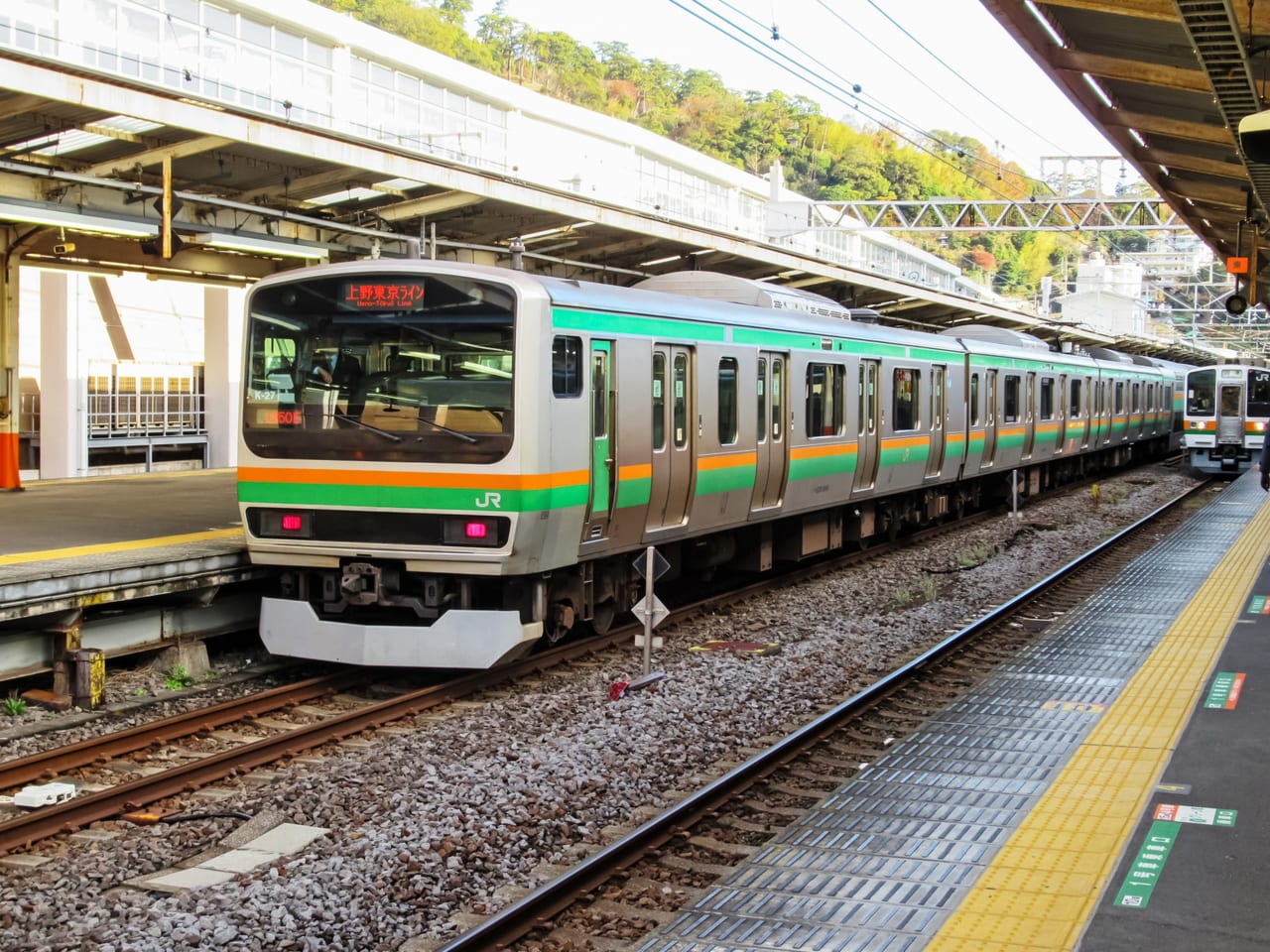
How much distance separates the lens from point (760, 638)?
10992 millimetres

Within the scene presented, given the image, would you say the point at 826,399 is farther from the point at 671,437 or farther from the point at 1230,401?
the point at 1230,401

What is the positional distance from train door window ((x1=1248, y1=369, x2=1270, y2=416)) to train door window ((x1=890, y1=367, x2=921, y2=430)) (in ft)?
51.5

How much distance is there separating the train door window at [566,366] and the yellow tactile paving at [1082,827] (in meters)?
4.02

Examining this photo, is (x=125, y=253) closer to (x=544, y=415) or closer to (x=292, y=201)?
(x=292, y=201)

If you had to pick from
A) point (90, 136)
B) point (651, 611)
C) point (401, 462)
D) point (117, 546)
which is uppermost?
point (90, 136)

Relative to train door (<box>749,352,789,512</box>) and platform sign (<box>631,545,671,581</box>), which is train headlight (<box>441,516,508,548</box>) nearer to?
platform sign (<box>631,545,671,581</box>)

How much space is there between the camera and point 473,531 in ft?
28.2

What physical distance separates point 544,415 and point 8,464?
8.75 meters

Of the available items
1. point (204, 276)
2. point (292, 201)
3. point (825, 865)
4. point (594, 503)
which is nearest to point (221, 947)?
point (825, 865)

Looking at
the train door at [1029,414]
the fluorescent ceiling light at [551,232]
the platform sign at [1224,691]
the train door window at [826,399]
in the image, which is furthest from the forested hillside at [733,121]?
the platform sign at [1224,691]

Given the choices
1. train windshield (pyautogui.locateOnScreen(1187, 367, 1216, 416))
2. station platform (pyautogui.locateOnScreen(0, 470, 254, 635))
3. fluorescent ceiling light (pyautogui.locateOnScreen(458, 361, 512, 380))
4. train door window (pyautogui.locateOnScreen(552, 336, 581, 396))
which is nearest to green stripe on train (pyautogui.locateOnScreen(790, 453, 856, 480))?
train door window (pyautogui.locateOnScreen(552, 336, 581, 396))

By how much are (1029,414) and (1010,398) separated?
4.26 ft

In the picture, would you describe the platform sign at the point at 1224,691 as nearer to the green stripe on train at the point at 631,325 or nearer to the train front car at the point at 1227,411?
the green stripe on train at the point at 631,325

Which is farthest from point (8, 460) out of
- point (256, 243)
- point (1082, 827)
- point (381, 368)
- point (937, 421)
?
point (1082, 827)
